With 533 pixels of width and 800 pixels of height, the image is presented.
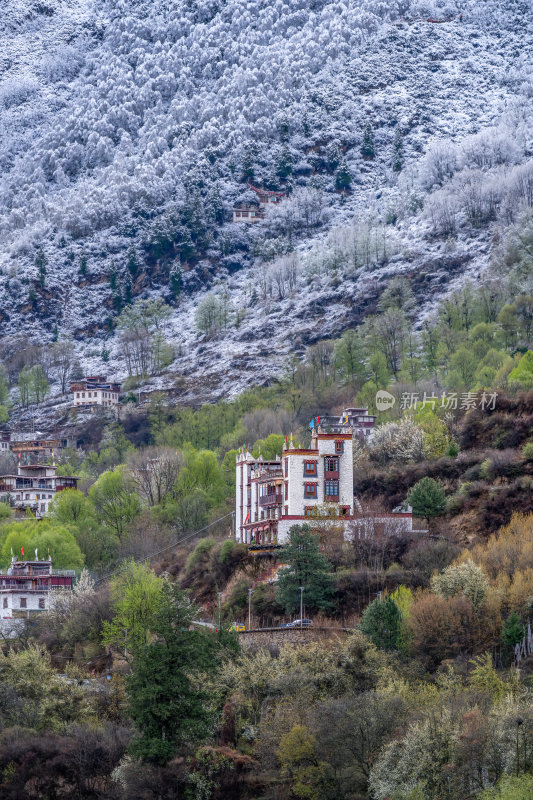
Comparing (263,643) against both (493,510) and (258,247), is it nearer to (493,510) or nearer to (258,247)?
(493,510)

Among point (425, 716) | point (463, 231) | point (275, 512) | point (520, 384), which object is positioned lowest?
point (425, 716)

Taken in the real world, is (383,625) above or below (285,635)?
above

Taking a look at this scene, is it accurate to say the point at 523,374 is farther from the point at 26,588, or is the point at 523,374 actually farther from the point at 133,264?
the point at 133,264

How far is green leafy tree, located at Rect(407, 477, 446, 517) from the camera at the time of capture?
85.4 m

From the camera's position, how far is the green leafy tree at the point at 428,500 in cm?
Result: 8538

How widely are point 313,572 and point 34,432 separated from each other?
296 ft

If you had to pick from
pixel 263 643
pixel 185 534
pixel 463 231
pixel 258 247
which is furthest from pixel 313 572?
pixel 258 247

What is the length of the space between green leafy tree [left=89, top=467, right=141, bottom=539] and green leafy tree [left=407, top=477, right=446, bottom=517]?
97.2 ft

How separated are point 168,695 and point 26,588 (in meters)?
34.7

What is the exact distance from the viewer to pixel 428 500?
85.2 meters

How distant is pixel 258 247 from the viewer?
19662cm

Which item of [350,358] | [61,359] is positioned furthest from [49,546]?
[61,359]

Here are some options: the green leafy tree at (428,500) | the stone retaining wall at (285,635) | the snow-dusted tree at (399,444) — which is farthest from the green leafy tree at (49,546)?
the stone retaining wall at (285,635)

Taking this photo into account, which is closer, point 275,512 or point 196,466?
point 275,512
